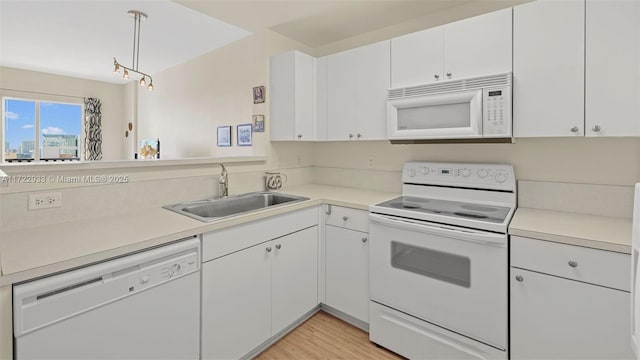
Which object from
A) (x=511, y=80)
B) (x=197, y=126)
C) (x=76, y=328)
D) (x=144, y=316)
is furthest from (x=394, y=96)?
(x=197, y=126)

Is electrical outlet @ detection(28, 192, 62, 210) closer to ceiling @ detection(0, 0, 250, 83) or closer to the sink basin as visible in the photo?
the sink basin

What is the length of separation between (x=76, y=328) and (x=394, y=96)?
212cm

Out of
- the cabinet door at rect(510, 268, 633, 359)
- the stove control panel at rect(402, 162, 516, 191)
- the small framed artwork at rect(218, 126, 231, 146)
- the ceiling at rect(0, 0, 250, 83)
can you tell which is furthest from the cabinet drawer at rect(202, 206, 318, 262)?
the ceiling at rect(0, 0, 250, 83)

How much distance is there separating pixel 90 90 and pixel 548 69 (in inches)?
Result: 287

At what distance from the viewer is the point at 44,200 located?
1.50 m

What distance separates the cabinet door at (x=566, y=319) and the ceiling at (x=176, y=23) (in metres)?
1.87

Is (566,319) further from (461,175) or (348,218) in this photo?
(348,218)

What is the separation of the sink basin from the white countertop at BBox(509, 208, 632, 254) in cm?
138

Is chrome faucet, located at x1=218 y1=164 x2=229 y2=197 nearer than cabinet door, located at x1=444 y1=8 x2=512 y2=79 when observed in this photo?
No

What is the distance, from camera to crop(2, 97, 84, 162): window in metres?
5.26

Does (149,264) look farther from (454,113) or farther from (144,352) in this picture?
(454,113)

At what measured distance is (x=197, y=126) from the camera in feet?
13.7

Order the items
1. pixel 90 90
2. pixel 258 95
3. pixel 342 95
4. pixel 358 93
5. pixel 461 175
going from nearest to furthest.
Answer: pixel 461 175 < pixel 358 93 < pixel 342 95 < pixel 258 95 < pixel 90 90

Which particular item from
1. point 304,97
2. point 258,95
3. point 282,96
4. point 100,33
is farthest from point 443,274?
point 100,33
